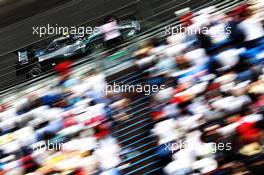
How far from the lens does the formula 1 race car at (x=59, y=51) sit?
29.7 feet

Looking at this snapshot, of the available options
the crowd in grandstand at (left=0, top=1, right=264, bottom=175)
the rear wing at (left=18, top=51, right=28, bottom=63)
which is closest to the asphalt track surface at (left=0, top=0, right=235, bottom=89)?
the rear wing at (left=18, top=51, right=28, bottom=63)

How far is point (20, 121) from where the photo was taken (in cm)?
696

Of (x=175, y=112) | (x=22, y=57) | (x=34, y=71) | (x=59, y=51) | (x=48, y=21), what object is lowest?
(x=175, y=112)

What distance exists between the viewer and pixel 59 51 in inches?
417

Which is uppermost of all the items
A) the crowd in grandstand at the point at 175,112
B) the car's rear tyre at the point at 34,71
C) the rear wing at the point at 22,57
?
the rear wing at the point at 22,57

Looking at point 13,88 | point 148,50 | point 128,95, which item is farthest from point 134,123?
point 13,88

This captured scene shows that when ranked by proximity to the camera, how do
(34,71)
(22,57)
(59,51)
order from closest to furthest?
1. (34,71)
2. (22,57)
3. (59,51)

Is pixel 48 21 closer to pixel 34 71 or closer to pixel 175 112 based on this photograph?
pixel 34 71

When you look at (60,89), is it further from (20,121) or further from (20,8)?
(20,8)

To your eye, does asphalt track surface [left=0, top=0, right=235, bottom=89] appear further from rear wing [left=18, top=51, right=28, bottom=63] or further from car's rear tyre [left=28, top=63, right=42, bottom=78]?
car's rear tyre [left=28, top=63, right=42, bottom=78]

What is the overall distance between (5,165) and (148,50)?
263 centimetres

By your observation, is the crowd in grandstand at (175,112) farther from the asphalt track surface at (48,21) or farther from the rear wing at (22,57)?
the rear wing at (22,57)

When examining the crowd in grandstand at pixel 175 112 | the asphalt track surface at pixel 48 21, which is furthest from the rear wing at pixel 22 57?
the crowd in grandstand at pixel 175 112

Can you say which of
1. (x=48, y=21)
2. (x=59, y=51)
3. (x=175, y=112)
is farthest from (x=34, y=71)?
(x=175, y=112)
